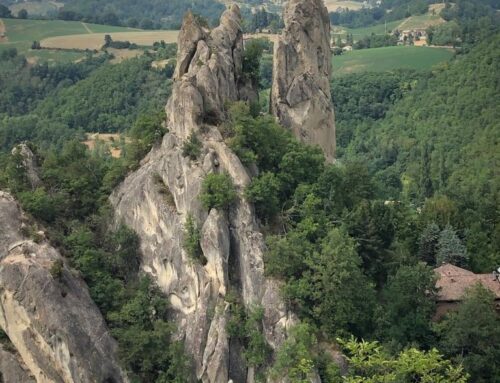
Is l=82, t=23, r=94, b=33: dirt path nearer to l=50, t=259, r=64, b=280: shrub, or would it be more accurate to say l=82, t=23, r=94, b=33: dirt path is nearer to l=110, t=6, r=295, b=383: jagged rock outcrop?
l=110, t=6, r=295, b=383: jagged rock outcrop

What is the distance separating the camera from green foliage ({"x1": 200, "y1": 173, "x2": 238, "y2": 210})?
42594mm

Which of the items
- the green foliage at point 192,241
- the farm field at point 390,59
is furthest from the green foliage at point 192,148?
the farm field at point 390,59

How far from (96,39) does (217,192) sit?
138222 millimetres

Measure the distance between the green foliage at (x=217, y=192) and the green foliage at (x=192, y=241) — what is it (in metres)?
1.30

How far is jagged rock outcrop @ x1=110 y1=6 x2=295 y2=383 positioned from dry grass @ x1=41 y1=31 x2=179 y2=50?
12261cm

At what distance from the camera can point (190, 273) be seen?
43469mm

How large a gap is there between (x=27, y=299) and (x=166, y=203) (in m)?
9.17

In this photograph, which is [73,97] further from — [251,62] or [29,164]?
[251,62]

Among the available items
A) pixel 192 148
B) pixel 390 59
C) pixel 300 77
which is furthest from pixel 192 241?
pixel 390 59

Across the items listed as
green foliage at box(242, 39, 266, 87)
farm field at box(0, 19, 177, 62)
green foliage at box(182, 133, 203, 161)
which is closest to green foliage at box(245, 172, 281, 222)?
green foliage at box(182, 133, 203, 161)

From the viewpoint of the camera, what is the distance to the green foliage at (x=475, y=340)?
4206cm

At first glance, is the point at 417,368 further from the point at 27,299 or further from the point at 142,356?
the point at 27,299

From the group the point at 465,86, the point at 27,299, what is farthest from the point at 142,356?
the point at 465,86

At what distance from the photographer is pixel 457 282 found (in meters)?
50.0
